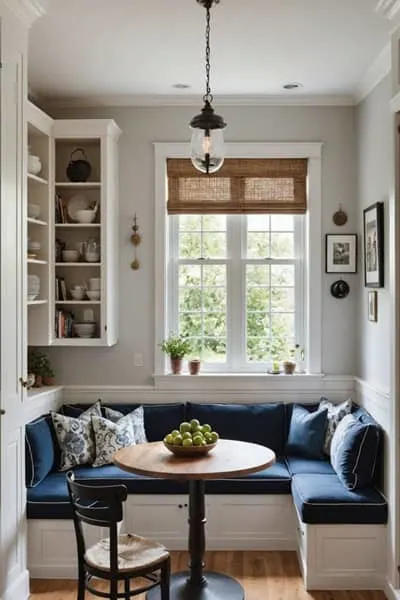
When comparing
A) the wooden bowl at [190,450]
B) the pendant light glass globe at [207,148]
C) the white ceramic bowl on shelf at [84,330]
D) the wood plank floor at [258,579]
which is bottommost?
the wood plank floor at [258,579]

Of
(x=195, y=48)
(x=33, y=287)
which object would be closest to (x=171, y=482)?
(x=33, y=287)

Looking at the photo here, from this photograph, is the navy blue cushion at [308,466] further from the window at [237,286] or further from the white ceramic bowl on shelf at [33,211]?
the white ceramic bowl on shelf at [33,211]

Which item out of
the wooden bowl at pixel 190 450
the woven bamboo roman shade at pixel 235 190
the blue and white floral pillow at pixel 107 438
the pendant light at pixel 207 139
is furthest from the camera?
the woven bamboo roman shade at pixel 235 190

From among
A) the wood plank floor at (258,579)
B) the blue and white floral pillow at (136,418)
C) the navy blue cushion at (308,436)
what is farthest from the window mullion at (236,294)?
the wood plank floor at (258,579)

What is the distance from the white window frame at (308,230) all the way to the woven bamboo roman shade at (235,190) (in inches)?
2.1

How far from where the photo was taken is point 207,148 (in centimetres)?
325

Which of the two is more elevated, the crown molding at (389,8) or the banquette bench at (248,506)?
the crown molding at (389,8)

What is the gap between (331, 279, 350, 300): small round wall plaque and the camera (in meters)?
5.07

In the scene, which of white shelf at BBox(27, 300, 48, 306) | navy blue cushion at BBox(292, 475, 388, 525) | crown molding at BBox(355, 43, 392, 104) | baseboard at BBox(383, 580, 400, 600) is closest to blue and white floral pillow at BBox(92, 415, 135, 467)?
white shelf at BBox(27, 300, 48, 306)

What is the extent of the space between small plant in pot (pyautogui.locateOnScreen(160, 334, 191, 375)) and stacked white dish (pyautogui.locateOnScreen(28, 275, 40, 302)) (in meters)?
1.03

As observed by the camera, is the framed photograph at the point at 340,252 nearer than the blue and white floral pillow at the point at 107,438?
No

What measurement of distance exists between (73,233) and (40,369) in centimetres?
105

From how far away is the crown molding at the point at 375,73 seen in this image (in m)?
4.09

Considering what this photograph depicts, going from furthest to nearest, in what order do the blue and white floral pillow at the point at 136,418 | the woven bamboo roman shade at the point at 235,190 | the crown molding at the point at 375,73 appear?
the woven bamboo roman shade at the point at 235,190
the blue and white floral pillow at the point at 136,418
the crown molding at the point at 375,73
